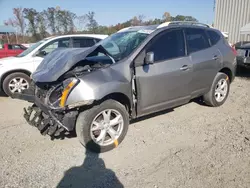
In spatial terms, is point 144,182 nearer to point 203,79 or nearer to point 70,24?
point 203,79

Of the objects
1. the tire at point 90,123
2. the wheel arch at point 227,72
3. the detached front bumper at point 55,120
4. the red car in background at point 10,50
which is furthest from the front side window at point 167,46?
the red car in background at point 10,50

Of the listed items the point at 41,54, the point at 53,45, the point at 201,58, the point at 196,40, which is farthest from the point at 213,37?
the point at 41,54

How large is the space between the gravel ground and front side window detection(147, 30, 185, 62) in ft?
4.21

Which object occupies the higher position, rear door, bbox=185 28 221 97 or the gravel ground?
rear door, bbox=185 28 221 97

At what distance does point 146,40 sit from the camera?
3.75 m

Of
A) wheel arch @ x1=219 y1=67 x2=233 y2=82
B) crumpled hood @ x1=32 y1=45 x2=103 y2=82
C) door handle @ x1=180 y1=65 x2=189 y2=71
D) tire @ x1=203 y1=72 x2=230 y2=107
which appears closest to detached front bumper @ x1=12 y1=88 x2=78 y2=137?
crumpled hood @ x1=32 y1=45 x2=103 y2=82

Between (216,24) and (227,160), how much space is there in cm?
1616

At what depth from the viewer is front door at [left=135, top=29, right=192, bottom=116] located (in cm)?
367

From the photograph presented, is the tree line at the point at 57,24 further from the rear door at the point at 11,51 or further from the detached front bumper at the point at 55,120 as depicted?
the detached front bumper at the point at 55,120

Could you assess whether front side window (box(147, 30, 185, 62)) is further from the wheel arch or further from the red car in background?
the red car in background

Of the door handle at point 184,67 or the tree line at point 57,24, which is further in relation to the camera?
the tree line at point 57,24

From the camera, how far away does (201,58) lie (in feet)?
14.5

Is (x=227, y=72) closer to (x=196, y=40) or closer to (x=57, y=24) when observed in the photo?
(x=196, y=40)

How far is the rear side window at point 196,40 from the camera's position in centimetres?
434
